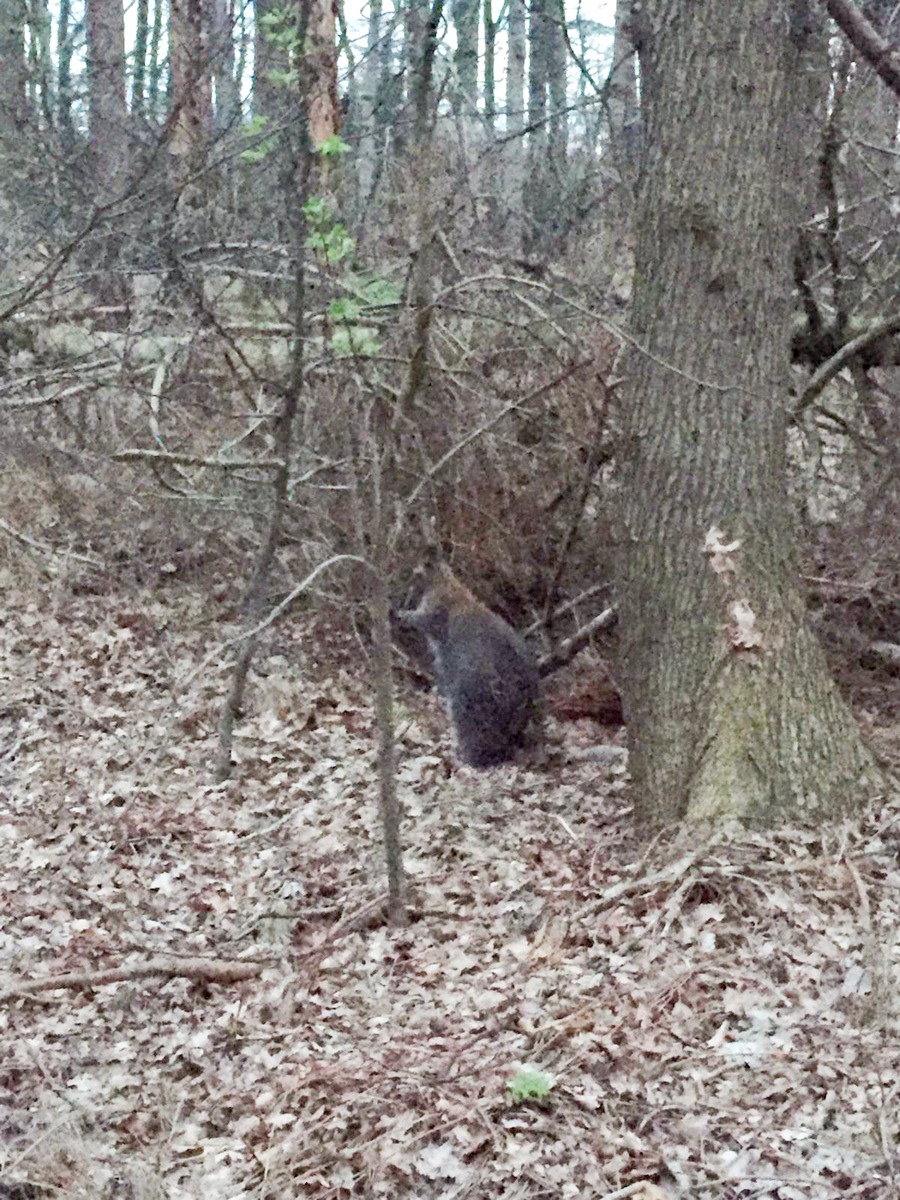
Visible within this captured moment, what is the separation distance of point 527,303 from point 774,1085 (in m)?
4.35

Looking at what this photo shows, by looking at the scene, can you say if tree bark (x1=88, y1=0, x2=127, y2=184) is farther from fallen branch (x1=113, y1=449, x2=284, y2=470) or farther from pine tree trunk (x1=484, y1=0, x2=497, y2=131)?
fallen branch (x1=113, y1=449, x2=284, y2=470)

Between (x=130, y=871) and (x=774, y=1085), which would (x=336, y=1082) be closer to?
(x=774, y=1085)

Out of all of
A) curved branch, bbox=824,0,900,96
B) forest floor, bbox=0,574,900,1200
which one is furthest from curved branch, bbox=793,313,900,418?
forest floor, bbox=0,574,900,1200

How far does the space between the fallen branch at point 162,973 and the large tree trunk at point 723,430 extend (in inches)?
74.1

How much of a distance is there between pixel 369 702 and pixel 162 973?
10.1 ft

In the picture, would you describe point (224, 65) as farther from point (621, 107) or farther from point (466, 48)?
point (621, 107)

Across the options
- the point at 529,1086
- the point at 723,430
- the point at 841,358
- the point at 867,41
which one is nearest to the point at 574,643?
the point at 841,358

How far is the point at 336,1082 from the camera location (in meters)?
4.03

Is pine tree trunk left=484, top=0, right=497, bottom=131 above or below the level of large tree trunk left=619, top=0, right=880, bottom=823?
above

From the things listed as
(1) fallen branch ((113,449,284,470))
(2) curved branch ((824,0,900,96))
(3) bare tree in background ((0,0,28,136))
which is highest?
(3) bare tree in background ((0,0,28,136))

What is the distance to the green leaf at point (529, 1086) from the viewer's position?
379 centimetres

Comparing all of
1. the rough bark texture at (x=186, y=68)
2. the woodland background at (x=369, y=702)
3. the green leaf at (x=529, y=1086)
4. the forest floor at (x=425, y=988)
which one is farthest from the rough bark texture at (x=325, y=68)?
the green leaf at (x=529, y=1086)

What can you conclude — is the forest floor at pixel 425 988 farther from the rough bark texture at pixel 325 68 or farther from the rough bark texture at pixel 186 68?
the rough bark texture at pixel 186 68

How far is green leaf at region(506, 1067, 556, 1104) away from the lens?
379 cm
